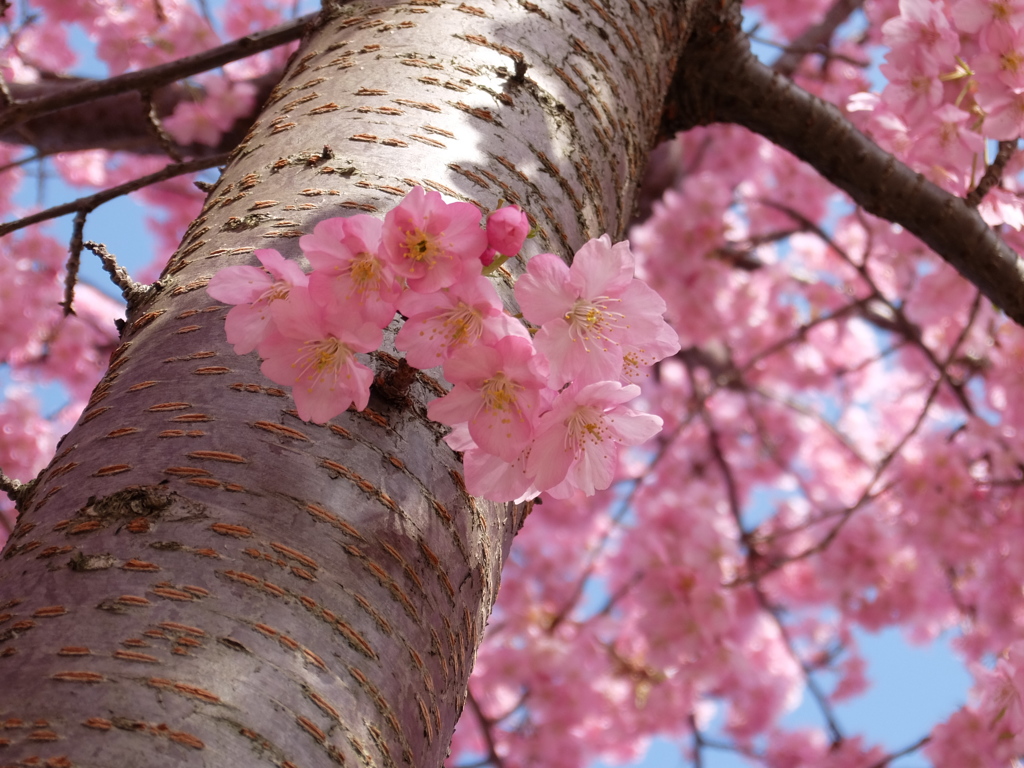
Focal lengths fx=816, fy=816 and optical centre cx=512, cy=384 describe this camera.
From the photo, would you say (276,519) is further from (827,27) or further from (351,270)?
(827,27)

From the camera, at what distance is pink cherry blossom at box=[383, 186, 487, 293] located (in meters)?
0.75

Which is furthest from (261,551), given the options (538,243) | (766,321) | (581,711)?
(766,321)

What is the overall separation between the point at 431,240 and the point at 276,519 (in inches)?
11.3

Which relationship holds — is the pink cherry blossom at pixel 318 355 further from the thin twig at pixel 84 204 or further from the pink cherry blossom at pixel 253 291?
the thin twig at pixel 84 204

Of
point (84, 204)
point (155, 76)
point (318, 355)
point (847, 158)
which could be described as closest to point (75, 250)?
point (84, 204)

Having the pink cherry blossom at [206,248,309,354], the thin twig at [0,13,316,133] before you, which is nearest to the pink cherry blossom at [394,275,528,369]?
the pink cherry blossom at [206,248,309,354]

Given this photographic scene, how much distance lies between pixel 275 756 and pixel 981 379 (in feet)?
16.3

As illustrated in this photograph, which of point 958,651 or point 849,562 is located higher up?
point 849,562

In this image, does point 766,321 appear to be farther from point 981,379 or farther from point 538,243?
point 538,243

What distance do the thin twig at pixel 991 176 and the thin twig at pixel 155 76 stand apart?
4.60 ft

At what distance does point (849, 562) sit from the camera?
4430 mm

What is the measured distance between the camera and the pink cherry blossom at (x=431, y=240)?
75 centimetres

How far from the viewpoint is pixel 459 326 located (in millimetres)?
770

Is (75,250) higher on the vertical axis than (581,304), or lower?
higher
